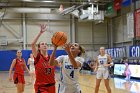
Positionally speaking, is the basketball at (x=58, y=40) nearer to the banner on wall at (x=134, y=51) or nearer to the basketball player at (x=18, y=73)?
the basketball player at (x=18, y=73)

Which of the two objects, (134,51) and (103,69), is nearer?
(103,69)

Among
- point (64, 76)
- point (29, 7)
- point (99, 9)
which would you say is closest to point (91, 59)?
point (99, 9)

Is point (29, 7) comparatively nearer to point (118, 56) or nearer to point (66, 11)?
point (66, 11)

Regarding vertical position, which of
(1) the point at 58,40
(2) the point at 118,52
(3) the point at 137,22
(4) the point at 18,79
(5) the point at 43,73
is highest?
(3) the point at 137,22

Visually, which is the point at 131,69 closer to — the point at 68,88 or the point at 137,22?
the point at 137,22

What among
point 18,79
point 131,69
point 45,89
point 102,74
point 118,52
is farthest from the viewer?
point 118,52

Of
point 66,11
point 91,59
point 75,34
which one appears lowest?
point 91,59

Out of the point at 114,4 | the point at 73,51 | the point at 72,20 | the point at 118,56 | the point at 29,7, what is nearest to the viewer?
the point at 73,51

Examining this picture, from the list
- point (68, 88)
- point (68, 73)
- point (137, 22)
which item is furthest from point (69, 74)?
point (137, 22)

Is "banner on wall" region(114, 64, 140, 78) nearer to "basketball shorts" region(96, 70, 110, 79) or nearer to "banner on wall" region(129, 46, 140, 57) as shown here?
"banner on wall" region(129, 46, 140, 57)

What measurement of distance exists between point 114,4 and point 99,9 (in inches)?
80.4

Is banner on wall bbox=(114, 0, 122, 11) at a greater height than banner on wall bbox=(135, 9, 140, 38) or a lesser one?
greater

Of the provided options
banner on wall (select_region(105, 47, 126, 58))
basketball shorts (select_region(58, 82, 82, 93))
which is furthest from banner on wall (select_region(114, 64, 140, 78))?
basketball shorts (select_region(58, 82, 82, 93))

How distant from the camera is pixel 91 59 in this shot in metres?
30.8
